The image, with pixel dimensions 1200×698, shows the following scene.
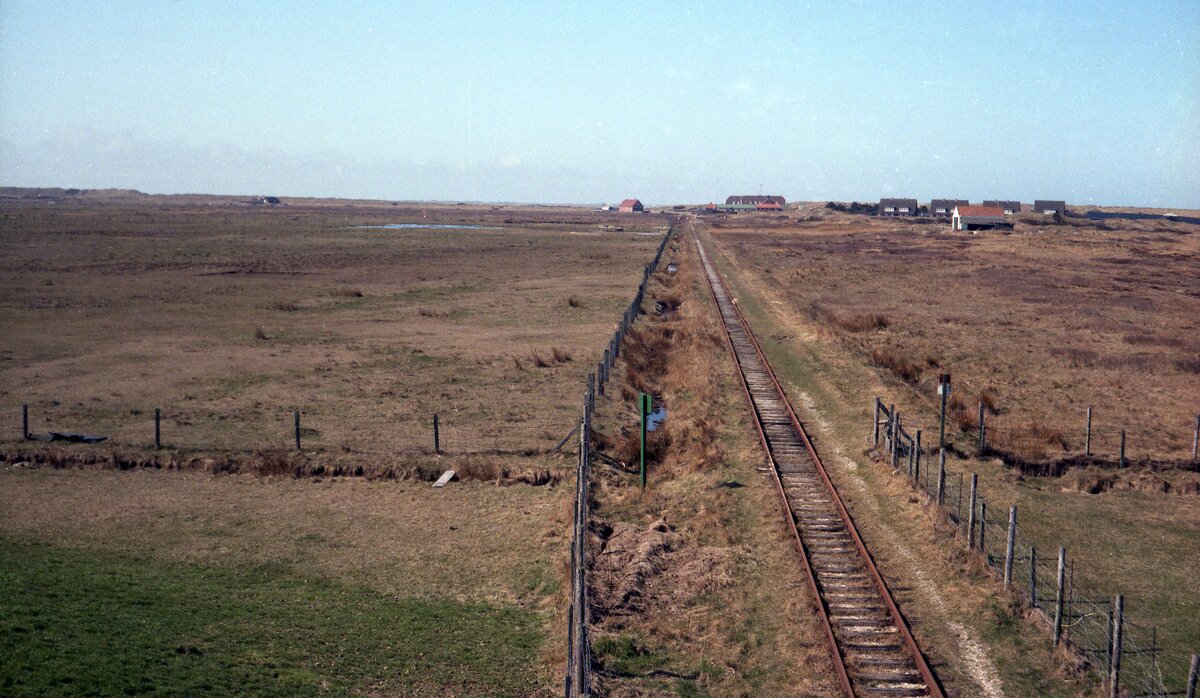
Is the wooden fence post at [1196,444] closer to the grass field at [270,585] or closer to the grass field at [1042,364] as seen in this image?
the grass field at [1042,364]

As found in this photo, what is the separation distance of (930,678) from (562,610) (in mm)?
5624

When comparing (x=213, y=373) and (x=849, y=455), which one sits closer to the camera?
(x=849, y=455)

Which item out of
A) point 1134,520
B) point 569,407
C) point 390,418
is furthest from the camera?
point 569,407

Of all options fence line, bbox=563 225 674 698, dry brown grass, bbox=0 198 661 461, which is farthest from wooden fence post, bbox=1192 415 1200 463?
dry brown grass, bbox=0 198 661 461

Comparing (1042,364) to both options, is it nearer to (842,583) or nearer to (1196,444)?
(1196,444)

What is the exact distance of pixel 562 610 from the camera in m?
14.8

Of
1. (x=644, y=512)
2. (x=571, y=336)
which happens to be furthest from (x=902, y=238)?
(x=644, y=512)

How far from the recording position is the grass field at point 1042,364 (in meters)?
16.7

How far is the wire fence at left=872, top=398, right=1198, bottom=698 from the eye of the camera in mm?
11445

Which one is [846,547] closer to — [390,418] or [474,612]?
[474,612]

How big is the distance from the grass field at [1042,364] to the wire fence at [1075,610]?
0.63ft

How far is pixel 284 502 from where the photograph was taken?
2053 cm

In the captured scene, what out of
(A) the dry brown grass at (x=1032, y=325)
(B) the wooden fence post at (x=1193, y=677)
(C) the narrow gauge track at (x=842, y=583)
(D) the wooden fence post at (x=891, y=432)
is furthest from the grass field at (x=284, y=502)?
(A) the dry brown grass at (x=1032, y=325)

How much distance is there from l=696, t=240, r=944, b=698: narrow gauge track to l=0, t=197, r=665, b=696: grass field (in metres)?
3.80
